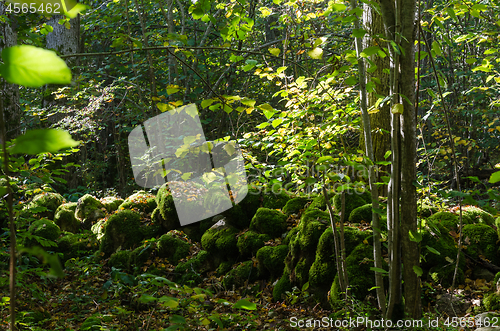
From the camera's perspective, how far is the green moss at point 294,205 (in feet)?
14.2

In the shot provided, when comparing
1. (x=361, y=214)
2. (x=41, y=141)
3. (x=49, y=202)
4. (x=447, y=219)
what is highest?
(x=41, y=141)

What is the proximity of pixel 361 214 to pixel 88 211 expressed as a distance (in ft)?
16.2

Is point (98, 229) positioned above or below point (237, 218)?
below

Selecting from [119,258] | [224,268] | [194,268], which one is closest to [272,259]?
[224,268]

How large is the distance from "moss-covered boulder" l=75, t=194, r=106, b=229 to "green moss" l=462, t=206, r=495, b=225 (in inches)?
227

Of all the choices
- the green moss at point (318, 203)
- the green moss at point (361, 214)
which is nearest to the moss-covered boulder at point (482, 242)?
the green moss at point (361, 214)

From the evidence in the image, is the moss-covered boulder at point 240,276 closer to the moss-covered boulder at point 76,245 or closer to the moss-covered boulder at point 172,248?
the moss-covered boulder at point 172,248

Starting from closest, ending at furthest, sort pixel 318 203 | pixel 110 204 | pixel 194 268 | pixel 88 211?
1. pixel 318 203
2. pixel 194 268
3. pixel 88 211
4. pixel 110 204

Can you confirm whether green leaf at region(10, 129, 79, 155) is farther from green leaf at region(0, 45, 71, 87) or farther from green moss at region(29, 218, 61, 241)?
green moss at region(29, 218, 61, 241)

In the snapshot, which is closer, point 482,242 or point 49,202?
point 482,242

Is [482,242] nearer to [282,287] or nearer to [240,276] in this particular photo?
[282,287]

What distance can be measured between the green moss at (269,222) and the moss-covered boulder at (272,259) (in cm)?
35

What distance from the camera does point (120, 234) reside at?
202 inches

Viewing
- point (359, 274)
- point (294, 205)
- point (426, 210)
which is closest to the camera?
point (359, 274)
